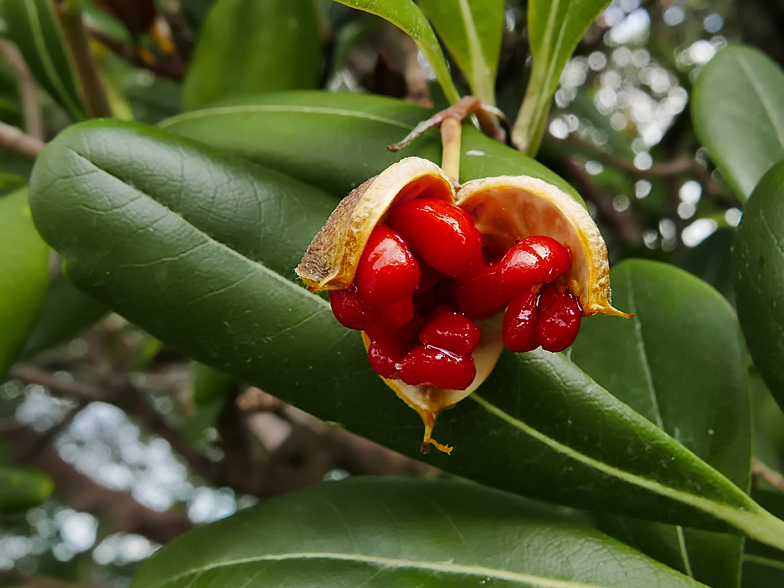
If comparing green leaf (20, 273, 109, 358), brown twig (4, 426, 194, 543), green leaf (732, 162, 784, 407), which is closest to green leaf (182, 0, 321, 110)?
green leaf (20, 273, 109, 358)

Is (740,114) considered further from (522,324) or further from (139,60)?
(139,60)

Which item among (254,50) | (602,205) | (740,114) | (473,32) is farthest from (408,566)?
(602,205)

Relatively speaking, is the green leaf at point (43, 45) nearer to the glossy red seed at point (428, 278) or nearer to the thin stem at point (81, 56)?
the thin stem at point (81, 56)

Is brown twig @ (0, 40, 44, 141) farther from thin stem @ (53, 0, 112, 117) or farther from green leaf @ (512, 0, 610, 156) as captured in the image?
green leaf @ (512, 0, 610, 156)

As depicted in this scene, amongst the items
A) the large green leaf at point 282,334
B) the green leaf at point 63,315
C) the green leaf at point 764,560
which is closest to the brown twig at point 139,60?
the green leaf at point 63,315

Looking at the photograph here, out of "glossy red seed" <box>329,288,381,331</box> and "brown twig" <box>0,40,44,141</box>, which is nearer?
"glossy red seed" <box>329,288,381,331</box>

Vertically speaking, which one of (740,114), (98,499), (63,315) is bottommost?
(98,499)
